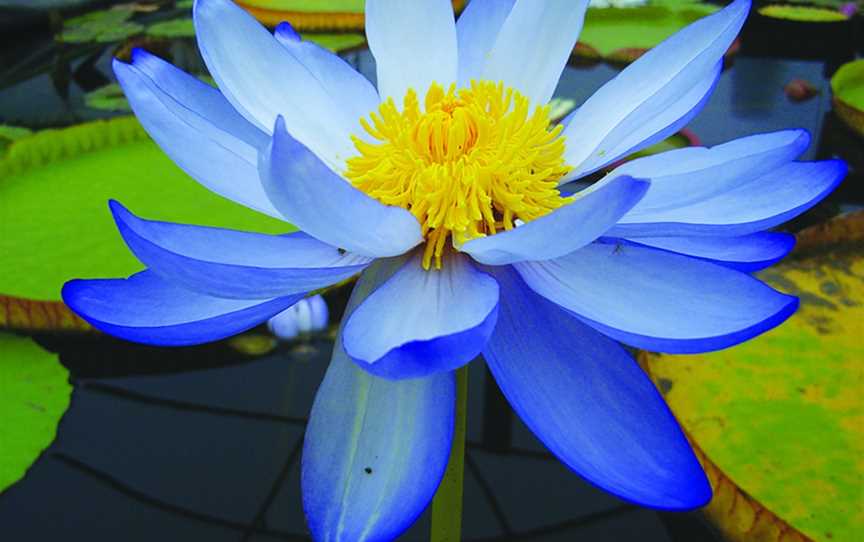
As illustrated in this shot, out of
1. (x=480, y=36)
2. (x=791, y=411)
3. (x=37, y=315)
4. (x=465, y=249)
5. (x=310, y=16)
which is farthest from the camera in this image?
(x=310, y=16)

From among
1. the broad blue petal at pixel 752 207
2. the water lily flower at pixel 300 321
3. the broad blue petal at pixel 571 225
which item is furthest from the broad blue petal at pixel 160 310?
the water lily flower at pixel 300 321

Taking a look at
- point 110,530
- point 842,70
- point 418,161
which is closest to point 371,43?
point 418,161

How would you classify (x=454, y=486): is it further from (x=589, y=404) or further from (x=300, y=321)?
(x=300, y=321)

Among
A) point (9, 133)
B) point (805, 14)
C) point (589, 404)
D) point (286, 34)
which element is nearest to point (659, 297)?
point (589, 404)

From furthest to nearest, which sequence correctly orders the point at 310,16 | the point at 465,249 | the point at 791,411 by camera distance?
the point at 310,16 < the point at 791,411 < the point at 465,249

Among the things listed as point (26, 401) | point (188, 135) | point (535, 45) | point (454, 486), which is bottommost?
point (26, 401)

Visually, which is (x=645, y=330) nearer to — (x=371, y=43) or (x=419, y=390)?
(x=419, y=390)

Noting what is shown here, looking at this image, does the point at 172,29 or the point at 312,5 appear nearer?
the point at 172,29
